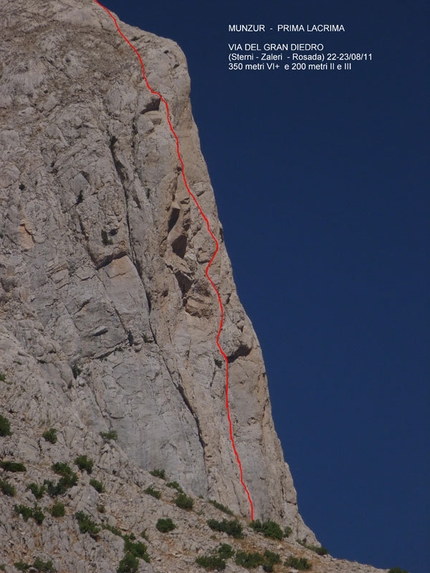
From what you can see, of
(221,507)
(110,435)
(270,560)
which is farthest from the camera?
(110,435)

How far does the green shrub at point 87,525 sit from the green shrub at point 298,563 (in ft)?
22.9

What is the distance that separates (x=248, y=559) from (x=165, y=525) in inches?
122

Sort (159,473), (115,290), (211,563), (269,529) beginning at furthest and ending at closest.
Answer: (115,290) < (159,473) < (269,529) < (211,563)

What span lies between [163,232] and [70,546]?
670 inches

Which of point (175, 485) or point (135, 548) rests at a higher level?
point (175, 485)

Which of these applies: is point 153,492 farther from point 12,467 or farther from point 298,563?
point 298,563

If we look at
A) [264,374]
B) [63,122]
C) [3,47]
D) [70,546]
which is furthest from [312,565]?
[3,47]

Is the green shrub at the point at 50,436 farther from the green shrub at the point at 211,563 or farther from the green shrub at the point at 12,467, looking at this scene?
the green shrub at the point at 211,563

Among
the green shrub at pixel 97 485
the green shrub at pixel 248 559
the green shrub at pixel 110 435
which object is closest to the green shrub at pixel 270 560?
the green shrub at pixel 248 559

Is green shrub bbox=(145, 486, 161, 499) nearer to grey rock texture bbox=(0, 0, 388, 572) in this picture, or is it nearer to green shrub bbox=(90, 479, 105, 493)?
grey rock texture bbox=(0, 0, 388, 572)

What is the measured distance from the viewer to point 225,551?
46.3m

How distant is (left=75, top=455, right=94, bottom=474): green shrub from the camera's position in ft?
155

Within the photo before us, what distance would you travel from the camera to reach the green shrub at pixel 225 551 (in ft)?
151

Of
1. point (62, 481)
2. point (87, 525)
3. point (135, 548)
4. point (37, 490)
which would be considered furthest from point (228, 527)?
point (37, 490)
